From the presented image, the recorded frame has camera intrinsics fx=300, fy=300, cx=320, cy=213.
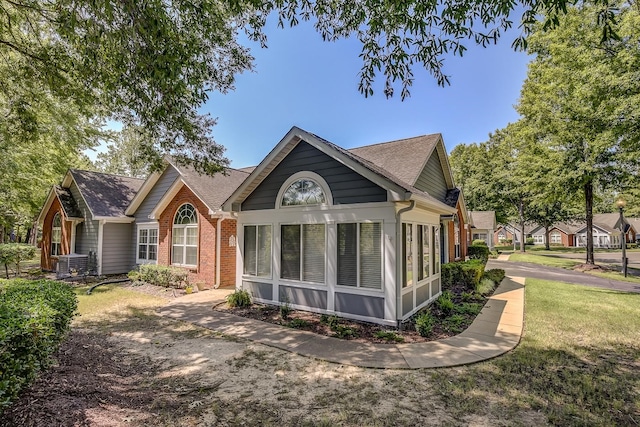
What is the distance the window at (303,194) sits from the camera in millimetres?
8398

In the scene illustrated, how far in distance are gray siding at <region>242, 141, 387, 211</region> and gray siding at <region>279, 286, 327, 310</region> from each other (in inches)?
100

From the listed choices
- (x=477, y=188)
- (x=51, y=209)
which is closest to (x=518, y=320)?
(x=51, y=209)

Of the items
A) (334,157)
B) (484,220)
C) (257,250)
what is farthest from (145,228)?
(484,220)

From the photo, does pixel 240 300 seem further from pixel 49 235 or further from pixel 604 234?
pixel 604 234

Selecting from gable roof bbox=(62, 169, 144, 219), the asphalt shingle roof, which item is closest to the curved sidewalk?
gable roof bbox=(62, 169, 144, 219)

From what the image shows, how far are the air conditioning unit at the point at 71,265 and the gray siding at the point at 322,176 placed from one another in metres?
11.0

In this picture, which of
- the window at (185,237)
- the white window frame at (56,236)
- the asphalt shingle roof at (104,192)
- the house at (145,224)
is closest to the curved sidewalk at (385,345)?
the house at (145,224)

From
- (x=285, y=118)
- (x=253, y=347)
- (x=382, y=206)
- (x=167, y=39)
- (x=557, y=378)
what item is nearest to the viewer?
(x=557, y=378)

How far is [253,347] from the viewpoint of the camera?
247 inches

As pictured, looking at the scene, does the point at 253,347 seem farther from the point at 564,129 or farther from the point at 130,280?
the point at 564,129

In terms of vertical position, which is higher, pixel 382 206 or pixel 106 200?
pixel 106 200

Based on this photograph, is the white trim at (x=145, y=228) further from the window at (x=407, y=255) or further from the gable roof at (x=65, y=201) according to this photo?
the window at (x=407, y=255)

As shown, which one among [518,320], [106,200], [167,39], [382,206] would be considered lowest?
[518,320]

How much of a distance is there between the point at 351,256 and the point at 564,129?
1808cm
